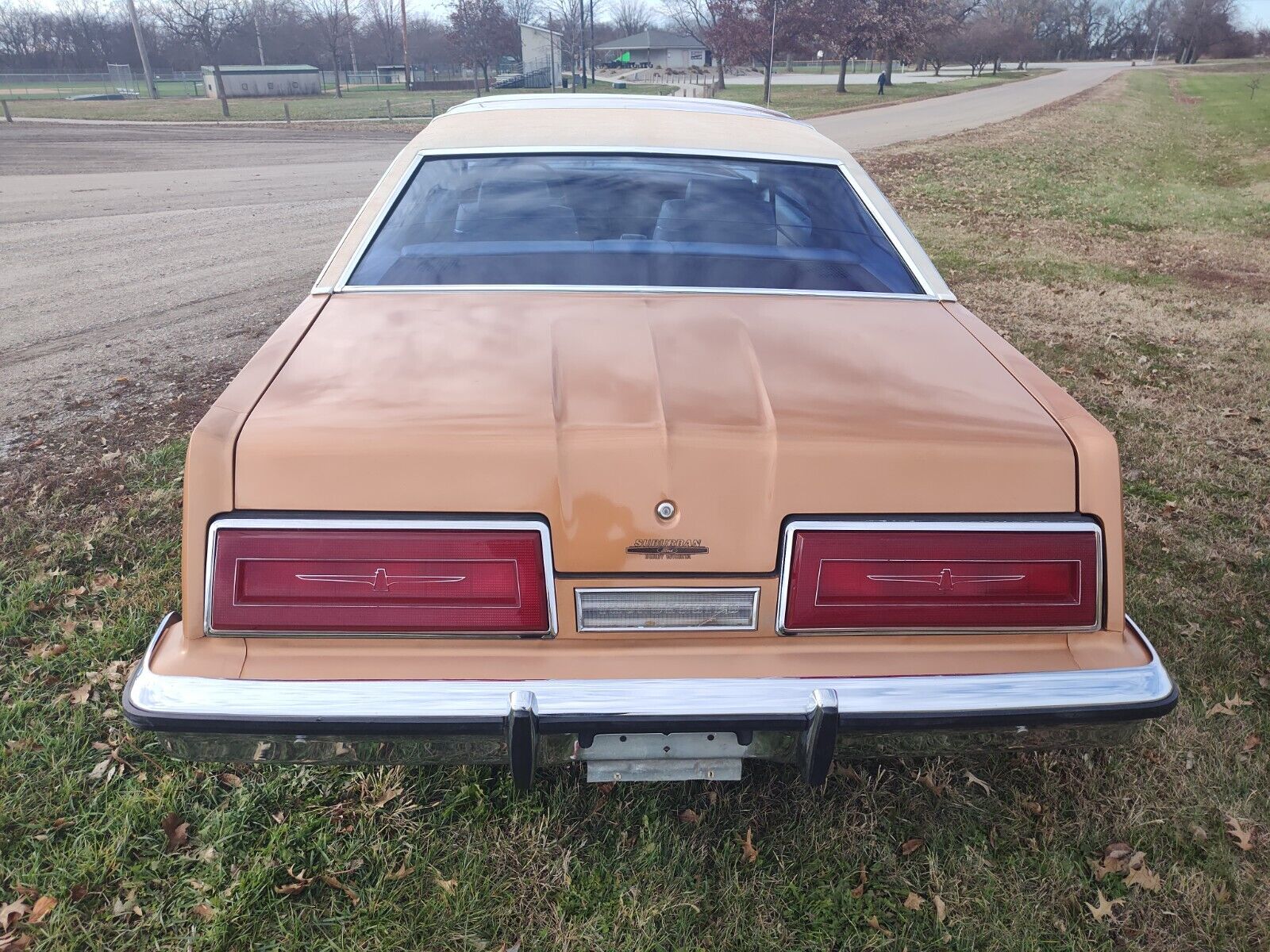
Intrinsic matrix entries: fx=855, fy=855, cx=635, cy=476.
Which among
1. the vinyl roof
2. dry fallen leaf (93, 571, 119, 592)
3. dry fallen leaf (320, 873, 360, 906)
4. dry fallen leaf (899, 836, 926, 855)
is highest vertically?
the vinyl roof

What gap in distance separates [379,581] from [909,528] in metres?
1.09

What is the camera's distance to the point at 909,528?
175 cm

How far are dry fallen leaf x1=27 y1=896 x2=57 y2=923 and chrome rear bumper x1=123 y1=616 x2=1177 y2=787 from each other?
2.31ft

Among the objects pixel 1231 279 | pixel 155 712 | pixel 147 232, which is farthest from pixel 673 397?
pixel 147 232

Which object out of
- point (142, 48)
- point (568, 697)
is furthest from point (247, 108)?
point (568, 697)

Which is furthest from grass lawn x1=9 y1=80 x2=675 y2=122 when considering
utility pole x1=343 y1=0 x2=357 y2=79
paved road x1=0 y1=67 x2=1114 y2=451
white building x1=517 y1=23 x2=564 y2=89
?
utility pole x1=343 y1=0 x2=357 y2=79

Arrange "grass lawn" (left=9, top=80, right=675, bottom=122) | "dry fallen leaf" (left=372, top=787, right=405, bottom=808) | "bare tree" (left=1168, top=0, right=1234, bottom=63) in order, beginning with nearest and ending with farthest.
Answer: "dry fallen leaf" (left=372, top=787, right=405, bottom=808) < "grass lawn" (left=9, top=80, right=675, bottom=122) < "bare tree" (left=1168, top=0, right=1234, bottom=63)

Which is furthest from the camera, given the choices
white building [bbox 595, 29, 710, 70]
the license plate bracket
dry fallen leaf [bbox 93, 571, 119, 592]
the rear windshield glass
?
white building [bbox 595, 29, 710, 70]

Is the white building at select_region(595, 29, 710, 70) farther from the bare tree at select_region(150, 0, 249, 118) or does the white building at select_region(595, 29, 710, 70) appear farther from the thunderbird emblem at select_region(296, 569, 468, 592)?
the thunderbird emblem at select_region(296, 569, 468, 592)

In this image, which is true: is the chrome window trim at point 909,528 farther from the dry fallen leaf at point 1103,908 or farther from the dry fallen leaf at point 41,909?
the dry fallen leaf at point 41,909

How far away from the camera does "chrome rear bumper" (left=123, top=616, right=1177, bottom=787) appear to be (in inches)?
67.0

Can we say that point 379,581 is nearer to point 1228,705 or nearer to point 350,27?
point 1228,705

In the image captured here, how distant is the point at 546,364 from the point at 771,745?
983 millimetres

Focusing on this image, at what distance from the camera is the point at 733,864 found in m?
2.22
